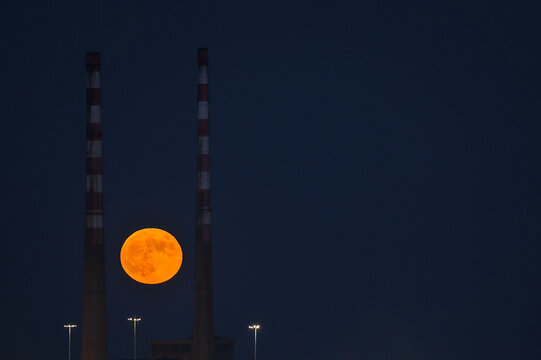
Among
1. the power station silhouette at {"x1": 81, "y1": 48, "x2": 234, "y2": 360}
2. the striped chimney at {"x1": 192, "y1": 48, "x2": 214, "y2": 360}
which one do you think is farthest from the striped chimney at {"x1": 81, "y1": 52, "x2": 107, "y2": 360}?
the striped chimney at {"x1": 192, "y1": 48, "x2": 214, "y2": 360}

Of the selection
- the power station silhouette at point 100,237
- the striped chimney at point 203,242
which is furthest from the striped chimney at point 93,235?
the striped chimney at point 203,242

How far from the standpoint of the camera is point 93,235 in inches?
2704

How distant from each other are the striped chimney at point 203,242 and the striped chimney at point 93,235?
9815 mm

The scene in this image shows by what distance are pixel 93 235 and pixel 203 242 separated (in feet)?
36.3

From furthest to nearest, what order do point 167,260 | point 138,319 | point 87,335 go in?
1. point 138,319
2. point 167,260
3. point 87,335

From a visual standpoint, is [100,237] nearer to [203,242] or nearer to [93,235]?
[93,235]

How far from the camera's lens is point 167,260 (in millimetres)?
74562

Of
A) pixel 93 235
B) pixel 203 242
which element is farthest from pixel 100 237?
pixel 203 242

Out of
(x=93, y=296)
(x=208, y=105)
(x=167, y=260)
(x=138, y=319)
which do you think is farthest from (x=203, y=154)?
(x=138, y=319)

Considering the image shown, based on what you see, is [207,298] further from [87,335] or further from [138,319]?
[138,319]

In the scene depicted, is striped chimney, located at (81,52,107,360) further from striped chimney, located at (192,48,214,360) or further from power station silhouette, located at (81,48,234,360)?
striped chimney, located at (192,48,214,360)

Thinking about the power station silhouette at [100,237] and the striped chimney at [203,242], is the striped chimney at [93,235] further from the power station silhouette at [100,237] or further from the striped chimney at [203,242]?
the striped chimney at [203,242]

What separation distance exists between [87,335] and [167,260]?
8510 mm

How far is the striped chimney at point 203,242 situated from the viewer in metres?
76.8
